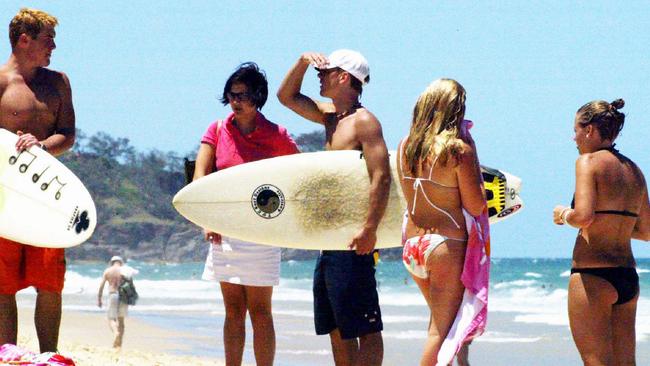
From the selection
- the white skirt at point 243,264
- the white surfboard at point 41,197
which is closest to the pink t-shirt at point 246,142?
the white skirt at point 243,264

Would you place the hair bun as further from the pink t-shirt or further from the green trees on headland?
the green trees on headland

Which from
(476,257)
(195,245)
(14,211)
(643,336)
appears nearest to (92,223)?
(14,211)

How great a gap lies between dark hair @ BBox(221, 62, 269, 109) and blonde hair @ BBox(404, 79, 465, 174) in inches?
53.4

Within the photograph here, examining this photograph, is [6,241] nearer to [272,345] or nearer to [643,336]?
[272,345]

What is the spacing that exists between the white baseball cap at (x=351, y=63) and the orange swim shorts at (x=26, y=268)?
169 centimetres

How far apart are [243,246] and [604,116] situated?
201 centimetres

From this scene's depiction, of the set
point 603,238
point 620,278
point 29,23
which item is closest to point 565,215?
point 603,238

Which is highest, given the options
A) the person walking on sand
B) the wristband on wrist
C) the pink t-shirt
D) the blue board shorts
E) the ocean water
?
the pink t-shirt

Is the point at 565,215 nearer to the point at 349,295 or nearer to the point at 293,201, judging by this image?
the point at 349,295

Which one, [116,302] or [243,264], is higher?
[243,264]

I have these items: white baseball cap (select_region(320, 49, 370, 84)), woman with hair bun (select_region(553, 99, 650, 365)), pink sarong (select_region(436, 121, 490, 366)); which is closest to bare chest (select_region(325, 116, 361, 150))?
white baseball cap (select_region(320, 49, 370, 84))

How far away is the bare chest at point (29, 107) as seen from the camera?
5750 millimetres

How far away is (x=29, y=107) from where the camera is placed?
5758 millimetres

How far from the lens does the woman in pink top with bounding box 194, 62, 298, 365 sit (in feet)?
19.6
